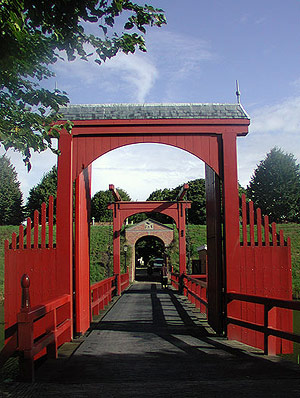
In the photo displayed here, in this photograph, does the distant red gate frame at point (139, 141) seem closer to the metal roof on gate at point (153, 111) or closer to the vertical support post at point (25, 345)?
the metal roof on gate at point (153, 111)

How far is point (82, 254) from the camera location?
25.0ft

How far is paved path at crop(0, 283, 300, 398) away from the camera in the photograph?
3.81 meters

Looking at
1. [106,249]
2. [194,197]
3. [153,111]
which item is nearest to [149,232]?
[106,249]

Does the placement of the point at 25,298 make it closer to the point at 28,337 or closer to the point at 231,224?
the point at 28,337

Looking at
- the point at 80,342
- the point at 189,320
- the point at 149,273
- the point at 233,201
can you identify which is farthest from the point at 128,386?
the point at 149,273

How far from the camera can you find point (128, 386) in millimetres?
3979

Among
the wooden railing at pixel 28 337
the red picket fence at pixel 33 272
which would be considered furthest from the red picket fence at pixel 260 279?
the wooden railing at pixel 28 337

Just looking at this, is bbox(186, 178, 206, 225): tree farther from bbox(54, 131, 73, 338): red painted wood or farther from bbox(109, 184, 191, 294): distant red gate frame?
bbox(54, 131, 73, 338): red painted wood

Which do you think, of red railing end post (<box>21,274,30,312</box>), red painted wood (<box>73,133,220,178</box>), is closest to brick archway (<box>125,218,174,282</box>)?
red painted wood (<box>73,133,220,178</box>)

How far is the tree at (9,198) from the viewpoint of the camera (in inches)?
2003

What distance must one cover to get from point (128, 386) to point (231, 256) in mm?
3524

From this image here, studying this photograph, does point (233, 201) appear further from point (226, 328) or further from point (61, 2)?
point (61, 2)

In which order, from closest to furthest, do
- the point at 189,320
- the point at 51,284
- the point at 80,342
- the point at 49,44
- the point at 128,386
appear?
the point at 128,386 → the point at 49,44 → the point at 80,342 → the point at 51,284 → the point at 189,320

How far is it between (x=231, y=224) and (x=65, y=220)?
2629mm
